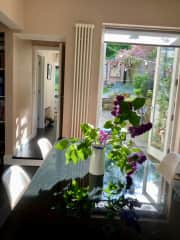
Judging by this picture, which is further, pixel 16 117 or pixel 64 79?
pixel 16 117

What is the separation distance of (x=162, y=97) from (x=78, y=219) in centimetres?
380

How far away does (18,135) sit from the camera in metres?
4.20

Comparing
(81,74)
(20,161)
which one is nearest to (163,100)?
(81,74)

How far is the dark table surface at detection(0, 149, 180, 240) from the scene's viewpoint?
0.90m

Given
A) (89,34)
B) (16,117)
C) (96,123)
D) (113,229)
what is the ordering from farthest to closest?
(16,117)
(96,123)
(89,34)
(113,229)

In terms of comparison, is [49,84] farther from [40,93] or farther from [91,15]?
[91,15]

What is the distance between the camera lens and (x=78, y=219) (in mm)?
1004

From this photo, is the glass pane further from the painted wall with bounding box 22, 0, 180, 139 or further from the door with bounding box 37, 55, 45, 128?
the door with bounding box 37, 55, 45, 128

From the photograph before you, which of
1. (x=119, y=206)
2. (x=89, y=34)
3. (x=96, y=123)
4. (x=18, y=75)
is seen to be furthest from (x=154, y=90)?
(x=119, y=206)

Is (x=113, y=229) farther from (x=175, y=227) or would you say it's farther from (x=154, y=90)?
(x=154, y=90)

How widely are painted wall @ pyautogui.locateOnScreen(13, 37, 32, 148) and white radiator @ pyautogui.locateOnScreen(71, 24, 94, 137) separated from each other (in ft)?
3.57

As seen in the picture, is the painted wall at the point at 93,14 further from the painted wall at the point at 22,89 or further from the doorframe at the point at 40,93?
the doorframe at the point at 40,93

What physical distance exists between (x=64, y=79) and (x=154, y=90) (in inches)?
76.2

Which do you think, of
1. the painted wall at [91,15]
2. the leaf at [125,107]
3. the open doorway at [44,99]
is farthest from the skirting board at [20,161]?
the leaf at [125,107]
